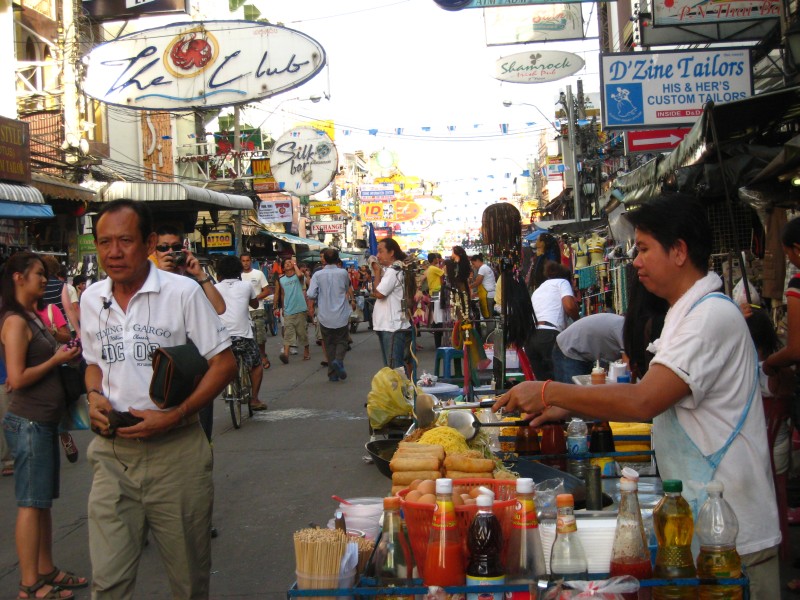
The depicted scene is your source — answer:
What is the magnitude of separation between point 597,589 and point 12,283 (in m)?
4.12

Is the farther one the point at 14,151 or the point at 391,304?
the point at 14,151

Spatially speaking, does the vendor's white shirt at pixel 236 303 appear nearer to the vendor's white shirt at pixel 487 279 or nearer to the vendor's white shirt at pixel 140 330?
the vendor's white shirt at pixel 140 330

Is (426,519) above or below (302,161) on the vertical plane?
below

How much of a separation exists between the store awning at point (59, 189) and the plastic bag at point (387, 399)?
11.2 metres

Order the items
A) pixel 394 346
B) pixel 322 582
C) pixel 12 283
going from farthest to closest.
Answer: pixel 394 346 < pixel 12 283 < pixel 322 582

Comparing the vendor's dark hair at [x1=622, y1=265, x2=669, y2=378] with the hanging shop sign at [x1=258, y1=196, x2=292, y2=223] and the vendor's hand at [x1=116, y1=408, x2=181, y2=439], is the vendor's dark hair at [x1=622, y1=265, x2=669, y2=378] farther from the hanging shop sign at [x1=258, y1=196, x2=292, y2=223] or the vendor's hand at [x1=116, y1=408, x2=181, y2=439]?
the hanging shop sign at [x1=258, y1=196, x2=292, y2=223]

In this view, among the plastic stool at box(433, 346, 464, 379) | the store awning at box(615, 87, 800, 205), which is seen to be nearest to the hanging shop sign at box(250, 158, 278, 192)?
the plastic stool at box(433, 346, 464, 379)

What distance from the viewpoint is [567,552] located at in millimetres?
2686

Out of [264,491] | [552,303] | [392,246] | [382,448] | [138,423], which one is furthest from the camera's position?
[392,246]

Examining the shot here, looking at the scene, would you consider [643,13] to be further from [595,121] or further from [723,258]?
[595,121]

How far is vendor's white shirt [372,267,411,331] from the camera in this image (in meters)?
11.5

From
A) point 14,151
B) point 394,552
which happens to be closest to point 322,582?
point 394,552

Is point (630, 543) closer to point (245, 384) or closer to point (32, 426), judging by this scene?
point (32, 426)

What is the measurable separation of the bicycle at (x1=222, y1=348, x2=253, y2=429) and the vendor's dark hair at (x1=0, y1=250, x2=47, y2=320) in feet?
16.5
